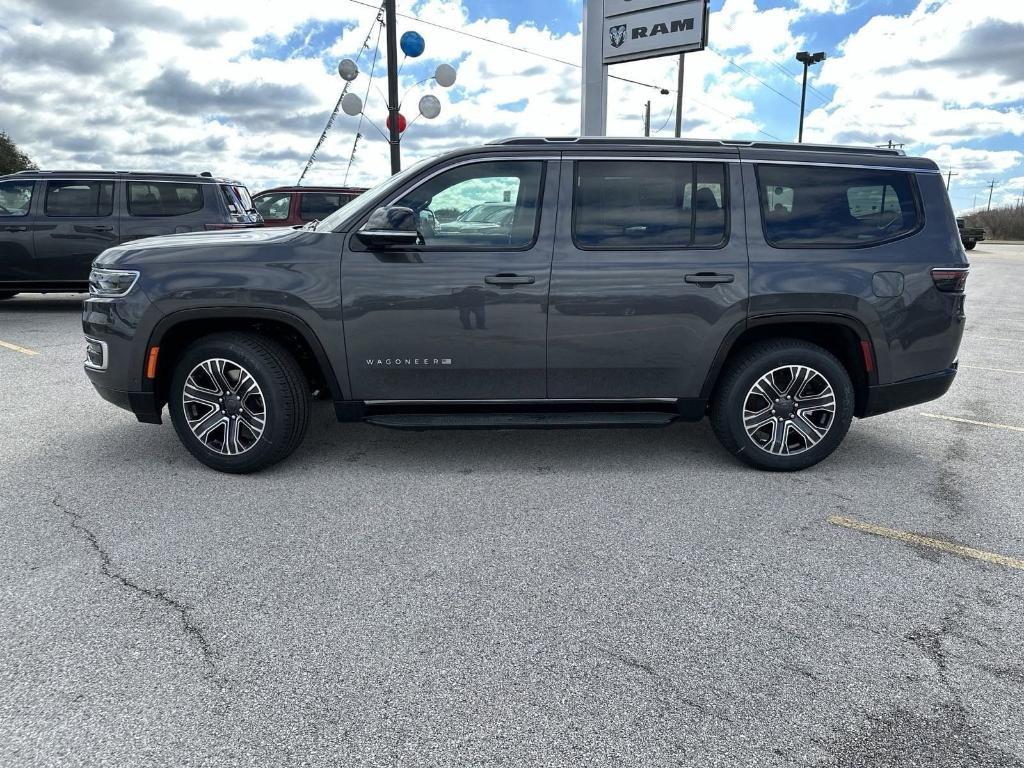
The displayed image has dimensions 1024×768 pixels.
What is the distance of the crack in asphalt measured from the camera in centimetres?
279

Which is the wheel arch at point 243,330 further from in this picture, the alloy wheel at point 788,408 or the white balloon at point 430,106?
the white balloon at point 430,106

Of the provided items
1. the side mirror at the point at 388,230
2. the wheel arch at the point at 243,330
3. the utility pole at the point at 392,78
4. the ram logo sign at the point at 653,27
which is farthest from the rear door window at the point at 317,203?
the side mirror at the point at 388,230

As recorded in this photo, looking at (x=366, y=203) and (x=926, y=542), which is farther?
(x=366, y=203)

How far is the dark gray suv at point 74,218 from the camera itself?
11109 mm

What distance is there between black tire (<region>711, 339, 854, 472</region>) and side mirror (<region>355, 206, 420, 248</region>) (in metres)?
2.08

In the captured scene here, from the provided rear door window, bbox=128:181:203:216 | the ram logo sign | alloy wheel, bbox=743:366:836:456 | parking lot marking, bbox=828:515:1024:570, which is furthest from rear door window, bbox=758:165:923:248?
the ram logo sign

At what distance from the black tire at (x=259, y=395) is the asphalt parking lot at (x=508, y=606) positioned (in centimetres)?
15

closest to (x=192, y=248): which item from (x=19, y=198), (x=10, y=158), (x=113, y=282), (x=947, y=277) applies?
(x=113, y=282)

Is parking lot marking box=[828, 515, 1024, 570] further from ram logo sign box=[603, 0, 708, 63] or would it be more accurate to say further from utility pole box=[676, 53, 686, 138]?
utility pole box=[676, 53, 686, 138]

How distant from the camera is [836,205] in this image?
4.76m

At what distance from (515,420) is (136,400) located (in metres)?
2.24

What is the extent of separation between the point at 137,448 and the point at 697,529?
3.65 metres

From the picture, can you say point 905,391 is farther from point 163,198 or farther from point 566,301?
point 163,198

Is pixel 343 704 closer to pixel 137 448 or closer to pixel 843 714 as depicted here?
pixel 843 714
